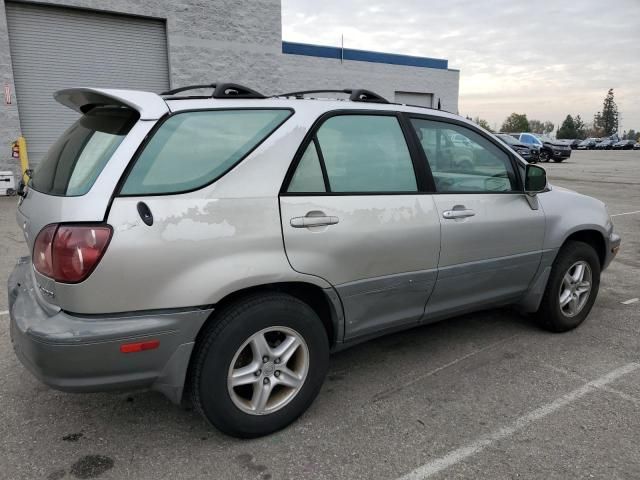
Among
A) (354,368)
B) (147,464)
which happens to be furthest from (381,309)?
(147,464)

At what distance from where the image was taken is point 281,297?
2596 millimetres

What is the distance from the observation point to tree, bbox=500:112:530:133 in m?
102

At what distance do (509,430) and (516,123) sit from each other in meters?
113

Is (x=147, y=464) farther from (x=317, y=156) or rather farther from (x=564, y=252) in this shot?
(x=564, y=252)

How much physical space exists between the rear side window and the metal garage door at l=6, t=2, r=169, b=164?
12.7 meters

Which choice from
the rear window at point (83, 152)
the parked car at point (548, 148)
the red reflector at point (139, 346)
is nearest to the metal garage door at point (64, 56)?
the rear window at point (83, 152)

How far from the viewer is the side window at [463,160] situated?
3.31m

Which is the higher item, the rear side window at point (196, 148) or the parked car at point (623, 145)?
the parked car at point (623, 145)

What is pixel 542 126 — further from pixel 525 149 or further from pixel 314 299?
pixel 314 299

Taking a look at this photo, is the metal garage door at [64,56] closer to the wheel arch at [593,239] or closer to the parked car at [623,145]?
the wheel arch at [593,239]

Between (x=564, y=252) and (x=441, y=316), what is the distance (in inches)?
51.9

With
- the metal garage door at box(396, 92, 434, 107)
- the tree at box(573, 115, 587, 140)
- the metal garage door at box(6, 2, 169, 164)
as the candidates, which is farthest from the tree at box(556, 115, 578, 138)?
the metal garage door at box(6, 2, 169, 164)

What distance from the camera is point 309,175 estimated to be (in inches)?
107

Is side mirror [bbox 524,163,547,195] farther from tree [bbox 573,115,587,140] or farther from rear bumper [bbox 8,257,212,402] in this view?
tree [bbox 573,115,587,140]
